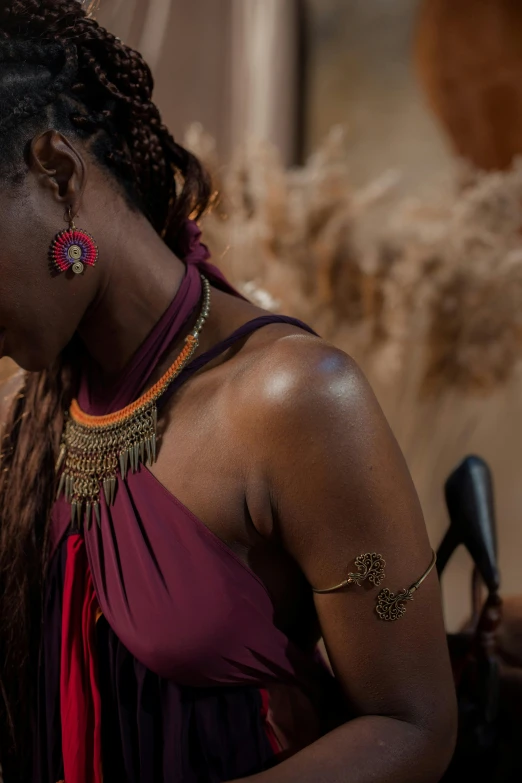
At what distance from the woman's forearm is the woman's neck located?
424mm

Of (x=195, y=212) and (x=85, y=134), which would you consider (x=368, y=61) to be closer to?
(x=195, y=212)

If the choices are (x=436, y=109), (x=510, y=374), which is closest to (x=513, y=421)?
(x=510, y=374)

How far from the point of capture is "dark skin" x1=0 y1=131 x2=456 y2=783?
683mm

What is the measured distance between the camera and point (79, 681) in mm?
811

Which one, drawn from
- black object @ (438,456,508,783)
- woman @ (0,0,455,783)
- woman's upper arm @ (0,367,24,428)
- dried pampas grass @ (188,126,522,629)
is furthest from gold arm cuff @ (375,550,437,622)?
dried pampas grass @ (188,126,522,629)

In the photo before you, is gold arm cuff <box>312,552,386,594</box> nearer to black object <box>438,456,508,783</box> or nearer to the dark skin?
the dark skin

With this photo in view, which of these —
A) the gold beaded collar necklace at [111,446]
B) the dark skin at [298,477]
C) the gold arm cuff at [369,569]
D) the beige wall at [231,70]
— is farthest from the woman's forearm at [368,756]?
the beige wall at [231,70]

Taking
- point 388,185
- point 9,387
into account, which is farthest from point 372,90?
point 9,387

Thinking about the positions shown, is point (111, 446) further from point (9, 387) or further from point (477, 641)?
point (477, 641)

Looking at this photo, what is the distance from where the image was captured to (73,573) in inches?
32.8

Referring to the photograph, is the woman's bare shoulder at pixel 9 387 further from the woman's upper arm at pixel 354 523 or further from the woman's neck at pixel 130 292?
the woman's upper arm at pixel 354 523

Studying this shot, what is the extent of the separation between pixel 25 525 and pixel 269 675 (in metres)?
0.34

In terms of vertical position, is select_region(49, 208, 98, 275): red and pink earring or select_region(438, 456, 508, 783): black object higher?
select_region(49, 208, 98, 275): red and pink earring

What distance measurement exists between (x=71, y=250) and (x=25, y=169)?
0.08m
